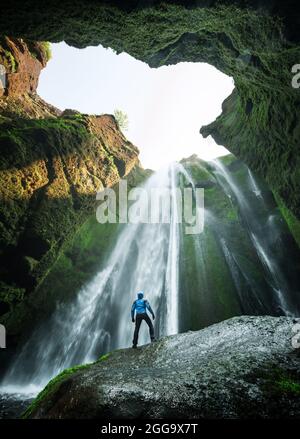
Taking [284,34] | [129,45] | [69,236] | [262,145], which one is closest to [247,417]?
[284,34]

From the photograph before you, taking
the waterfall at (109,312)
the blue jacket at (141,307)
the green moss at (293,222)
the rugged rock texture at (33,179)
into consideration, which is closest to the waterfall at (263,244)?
the green moss at (293,222)

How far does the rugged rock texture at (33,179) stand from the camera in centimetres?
1194

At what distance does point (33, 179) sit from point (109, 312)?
8.23 meters

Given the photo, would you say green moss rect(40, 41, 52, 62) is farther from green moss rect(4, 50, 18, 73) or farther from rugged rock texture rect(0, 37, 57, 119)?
green moss rect(4, 50, 18, 73)

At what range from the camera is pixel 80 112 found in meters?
20.9

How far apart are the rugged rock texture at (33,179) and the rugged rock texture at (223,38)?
538 centimetres

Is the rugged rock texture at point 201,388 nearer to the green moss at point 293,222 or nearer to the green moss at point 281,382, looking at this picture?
the green moss at point 281,382

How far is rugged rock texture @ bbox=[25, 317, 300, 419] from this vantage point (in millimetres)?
3691

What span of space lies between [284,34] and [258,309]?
39.4 feet

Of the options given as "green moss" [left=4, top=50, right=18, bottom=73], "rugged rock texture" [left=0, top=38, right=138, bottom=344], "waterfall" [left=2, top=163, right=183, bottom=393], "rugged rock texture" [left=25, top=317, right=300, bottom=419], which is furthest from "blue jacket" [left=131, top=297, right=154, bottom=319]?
"green moss" [left=4, top=50, right=18, bottom=73]

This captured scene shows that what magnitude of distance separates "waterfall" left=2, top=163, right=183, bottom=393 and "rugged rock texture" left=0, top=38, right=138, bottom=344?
1.58 meters

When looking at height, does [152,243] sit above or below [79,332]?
above

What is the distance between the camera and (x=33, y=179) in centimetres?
1327

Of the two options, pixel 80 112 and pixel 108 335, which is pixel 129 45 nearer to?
pixel 80 112
